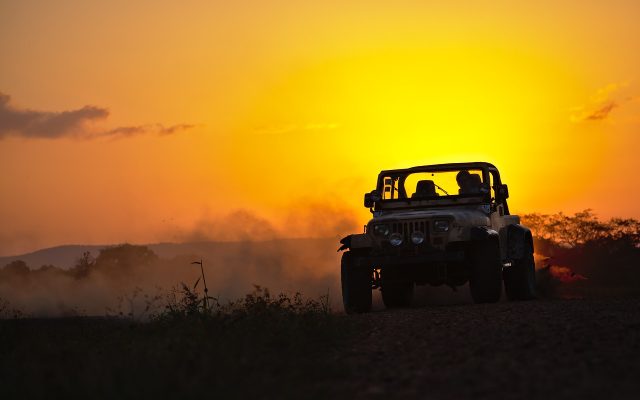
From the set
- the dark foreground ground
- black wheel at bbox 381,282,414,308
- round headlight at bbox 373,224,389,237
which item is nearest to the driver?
round headlight at bbox 373,224,389,237

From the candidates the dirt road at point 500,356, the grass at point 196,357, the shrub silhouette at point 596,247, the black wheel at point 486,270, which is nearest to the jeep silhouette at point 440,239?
the black wheel at point 486,270

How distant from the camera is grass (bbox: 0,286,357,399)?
9.34m

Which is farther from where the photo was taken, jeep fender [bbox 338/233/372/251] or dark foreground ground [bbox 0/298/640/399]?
jeep fender [bbox 338/233/372/251]

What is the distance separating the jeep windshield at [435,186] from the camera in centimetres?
1975

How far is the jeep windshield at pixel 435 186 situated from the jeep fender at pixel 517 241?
1.14 meters

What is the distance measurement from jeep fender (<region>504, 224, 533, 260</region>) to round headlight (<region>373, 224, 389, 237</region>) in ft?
8.79

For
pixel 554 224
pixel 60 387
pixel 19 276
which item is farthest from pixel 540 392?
pixel 19 276

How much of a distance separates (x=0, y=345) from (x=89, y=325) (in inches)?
183

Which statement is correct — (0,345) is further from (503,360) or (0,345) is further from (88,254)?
(88,254)

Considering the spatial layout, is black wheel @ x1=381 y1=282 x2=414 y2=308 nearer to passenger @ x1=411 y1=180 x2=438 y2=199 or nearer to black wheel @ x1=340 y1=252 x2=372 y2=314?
passenger @ x1=411 y1=180 x2=438 y2=199

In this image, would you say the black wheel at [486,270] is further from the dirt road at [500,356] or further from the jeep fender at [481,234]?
the dirt road at [500,356]

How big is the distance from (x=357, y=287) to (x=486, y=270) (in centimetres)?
228

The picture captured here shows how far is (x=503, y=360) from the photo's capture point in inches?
407

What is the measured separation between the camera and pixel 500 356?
10.6 metres
